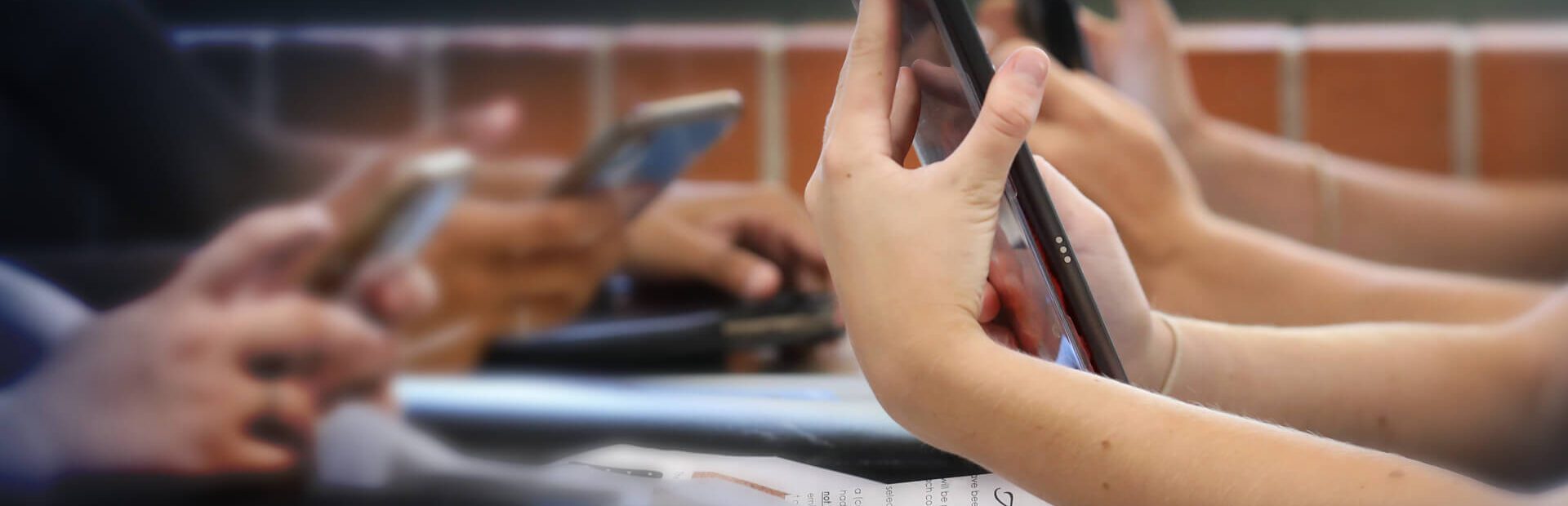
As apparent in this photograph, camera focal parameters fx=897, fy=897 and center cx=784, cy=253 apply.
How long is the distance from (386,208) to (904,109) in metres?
0.20

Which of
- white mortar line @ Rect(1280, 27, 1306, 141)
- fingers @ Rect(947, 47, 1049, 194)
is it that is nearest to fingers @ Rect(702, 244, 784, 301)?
fingers @ Rect(947, 47, 1049, 194)

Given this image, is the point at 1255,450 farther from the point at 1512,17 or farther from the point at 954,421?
the point at 1512,17

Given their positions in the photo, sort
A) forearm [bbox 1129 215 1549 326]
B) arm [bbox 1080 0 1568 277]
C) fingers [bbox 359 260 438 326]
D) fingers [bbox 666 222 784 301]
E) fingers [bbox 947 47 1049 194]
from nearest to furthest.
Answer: fingers [bbox 947 47 1049 194] < fingers [bbox 359 260 438 326] < forearm [bbox 1129 215 1549 326] < fingers [bbox 666 222 784 301] < arm [bbox 1080 0 1568 277]

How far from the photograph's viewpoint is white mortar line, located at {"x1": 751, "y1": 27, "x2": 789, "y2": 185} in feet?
1.65

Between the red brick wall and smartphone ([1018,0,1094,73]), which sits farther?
smartphone ([1018,0,1094,73])

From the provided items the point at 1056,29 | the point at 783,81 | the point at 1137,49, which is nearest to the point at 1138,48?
the point at 1137,49

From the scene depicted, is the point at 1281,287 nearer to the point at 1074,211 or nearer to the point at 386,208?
the point at 1074,211

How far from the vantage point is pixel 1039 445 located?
23 cm

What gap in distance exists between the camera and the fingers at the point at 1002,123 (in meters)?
0.22

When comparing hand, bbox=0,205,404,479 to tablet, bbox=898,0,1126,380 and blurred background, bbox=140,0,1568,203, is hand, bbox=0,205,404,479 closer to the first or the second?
blurred background, bbox=140,0,1568,203

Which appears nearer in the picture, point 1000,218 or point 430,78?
point 1000,218

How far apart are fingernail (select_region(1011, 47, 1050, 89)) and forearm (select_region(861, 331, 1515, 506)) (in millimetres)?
68

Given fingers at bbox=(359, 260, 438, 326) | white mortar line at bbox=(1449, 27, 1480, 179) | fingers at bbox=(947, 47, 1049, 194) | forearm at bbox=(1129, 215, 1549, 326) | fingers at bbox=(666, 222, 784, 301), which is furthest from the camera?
white mortar line at bbox=(1449, 27, 1480, 179)

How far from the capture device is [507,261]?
0.39 m
